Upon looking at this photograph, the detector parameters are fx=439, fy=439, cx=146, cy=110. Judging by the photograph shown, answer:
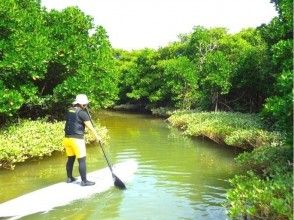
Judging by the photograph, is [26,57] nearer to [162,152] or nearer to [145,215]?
[162,152]

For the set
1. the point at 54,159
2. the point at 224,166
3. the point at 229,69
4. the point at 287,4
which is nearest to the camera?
the point at 287,4

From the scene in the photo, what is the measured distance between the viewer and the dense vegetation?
1022 centimetres

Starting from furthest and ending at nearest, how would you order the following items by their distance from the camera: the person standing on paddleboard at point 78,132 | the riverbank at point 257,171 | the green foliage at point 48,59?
the green foliage at point 48,59 < the person standing on paddleboard at point 78,132 < the riverbank at point 257,171

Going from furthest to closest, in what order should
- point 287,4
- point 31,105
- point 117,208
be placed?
point 31,105 → point 287,4 → point 117,208

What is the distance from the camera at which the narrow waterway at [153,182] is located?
1096 centimetres

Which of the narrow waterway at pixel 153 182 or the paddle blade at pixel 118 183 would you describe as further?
the paddle blade at pixel 118 183

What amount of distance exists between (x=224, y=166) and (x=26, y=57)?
9.11 metres

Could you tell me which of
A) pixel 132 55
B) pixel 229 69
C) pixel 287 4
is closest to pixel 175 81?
pixel 229 69

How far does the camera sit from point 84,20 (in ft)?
78.7

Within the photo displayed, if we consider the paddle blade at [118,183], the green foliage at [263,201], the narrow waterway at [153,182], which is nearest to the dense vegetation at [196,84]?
the green foliage at [263,201]

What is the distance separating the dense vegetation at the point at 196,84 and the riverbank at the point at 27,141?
59 mm

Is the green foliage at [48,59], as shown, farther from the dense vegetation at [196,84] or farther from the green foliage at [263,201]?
the green foliage at [263,201]

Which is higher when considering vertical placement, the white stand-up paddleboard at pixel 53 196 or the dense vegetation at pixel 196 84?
the dense vegetation at pixel 196 84

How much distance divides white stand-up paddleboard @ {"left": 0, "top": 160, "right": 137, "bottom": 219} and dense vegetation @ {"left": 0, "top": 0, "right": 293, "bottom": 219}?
148 inches
